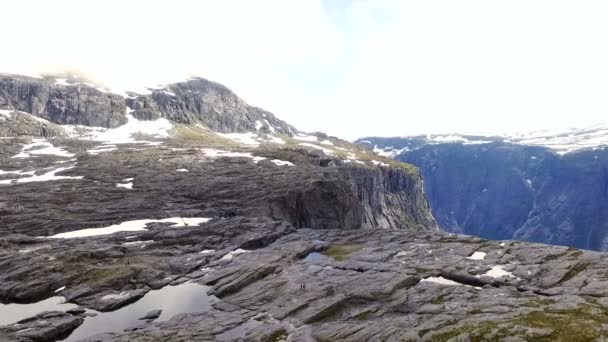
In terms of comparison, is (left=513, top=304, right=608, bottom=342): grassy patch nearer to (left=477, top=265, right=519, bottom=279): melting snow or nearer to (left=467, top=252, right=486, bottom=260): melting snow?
(left=477, top=265, right=519, bottom=279): melting snow

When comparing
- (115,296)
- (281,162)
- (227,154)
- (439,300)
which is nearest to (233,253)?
(115,296)

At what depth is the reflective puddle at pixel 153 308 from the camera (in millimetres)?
47531

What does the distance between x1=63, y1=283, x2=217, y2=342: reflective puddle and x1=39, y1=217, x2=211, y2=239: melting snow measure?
98.5ft

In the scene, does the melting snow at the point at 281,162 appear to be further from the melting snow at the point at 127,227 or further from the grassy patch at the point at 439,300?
the grassy patch at the point at 439,300

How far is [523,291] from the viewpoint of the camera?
4916 centimetres

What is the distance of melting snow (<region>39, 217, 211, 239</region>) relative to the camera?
271 feet

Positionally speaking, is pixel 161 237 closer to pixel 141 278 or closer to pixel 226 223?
pixel 226 223

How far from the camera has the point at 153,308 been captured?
53188 millimetres

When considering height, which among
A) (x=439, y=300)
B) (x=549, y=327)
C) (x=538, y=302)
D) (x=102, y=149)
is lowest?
(x=439, y=300)

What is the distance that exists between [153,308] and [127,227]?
126 ft

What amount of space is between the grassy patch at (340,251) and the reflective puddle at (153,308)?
2112 cm

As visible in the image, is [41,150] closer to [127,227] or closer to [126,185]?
[126,185]

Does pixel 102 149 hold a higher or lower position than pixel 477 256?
higher

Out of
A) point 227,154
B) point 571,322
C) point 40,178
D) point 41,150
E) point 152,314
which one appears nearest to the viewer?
point 571,322
